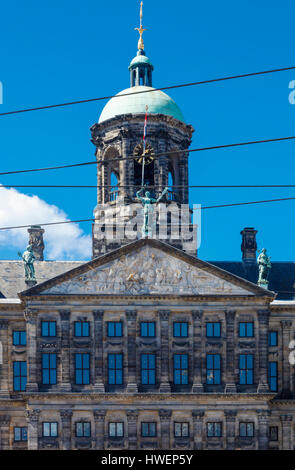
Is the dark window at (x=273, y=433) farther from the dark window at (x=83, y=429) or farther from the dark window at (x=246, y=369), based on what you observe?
the dark window at (x=83, y=429)

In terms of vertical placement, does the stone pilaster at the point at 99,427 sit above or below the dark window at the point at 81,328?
below

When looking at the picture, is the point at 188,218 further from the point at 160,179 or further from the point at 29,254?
the point at 29,254

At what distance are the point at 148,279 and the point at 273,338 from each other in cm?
876

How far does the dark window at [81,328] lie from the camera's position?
60.3 m

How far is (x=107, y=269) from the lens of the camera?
6088cm

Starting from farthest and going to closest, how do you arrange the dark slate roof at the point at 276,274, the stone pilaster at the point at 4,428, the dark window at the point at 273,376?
1. the dark slate roof at the point at 276,274
2. the dark window at the point at 273,376
3. the stone pilaster at the point at 4,428

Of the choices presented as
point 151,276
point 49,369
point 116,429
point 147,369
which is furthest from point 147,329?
point 49,369

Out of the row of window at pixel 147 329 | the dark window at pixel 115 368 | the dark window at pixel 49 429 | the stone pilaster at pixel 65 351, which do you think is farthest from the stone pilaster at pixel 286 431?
the dark window at pixel 49 429

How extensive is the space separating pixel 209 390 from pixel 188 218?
11397mm

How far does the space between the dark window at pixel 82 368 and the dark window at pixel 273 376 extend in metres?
11.2

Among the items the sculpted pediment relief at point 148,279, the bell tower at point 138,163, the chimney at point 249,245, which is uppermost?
the bell tower at point 138,163

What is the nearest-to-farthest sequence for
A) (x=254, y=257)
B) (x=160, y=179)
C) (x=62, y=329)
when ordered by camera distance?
(x=62, y=329), (x=160, y=179), (x=254, y=257)
